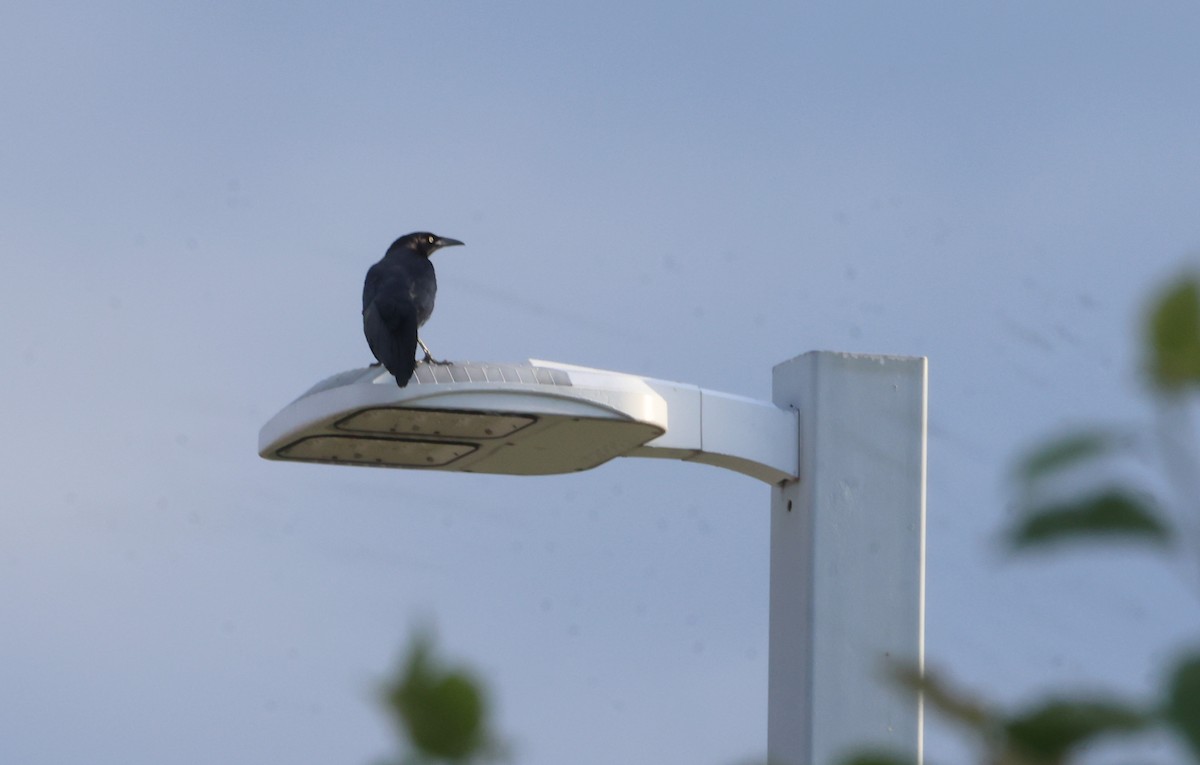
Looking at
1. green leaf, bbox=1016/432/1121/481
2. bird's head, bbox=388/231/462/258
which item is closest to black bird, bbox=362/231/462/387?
bird's head, bbox=388/231/462/258

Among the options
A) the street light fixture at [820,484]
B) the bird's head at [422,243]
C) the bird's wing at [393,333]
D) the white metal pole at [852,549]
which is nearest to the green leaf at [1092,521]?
→ the bird's wing at [393,333]

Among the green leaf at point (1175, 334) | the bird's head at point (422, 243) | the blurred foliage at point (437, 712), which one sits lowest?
the blurred foliage at point (437, 712)

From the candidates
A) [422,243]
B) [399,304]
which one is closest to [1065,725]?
[399,304]

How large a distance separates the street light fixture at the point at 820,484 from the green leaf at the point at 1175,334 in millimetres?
9762

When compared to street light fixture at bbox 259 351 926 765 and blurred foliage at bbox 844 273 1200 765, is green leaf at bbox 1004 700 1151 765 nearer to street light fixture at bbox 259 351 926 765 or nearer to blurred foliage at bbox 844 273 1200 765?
blurred foliage at bbox 844 273 1200 765

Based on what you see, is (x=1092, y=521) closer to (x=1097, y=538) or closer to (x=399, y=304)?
(x=1097, y=538)

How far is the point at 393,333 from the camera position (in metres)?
10.2

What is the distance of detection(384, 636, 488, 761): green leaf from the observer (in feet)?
2.58

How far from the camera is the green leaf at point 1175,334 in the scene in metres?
0.84

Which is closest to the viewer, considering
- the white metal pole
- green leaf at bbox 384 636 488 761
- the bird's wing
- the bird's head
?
green leaf at bbox 384 636 488 761

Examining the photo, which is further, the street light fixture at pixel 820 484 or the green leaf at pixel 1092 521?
the street light fixture at pixel 820 484

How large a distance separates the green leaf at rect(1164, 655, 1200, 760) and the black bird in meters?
8.92

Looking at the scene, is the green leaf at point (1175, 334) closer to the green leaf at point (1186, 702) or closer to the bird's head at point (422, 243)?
the green leaf at point (1186, 702)

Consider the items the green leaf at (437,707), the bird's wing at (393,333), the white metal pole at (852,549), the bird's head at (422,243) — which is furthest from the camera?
the bird's head at (422,243)
